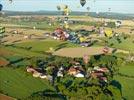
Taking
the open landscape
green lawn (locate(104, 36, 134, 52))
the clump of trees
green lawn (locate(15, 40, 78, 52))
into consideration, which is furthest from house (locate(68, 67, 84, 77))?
green lawn (locate(104, 36, 134, 52))

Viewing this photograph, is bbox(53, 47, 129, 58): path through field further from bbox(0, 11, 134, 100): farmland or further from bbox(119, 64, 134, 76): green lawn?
bbox(119, 64, 134, 76): green lawn

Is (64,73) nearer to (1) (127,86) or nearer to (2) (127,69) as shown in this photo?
(1) (127,86)

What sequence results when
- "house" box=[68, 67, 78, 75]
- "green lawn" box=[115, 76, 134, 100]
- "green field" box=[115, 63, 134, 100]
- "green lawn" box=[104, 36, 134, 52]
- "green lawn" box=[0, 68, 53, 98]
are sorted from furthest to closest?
"green lawn" box=[104, 36, 134, 52]
"house" box=[68, 67, 78, 75]
"green field" box=[115, 63, 134, 100]
"green lawn" box=[115, 76, 134, 100]
"green lawn" box=[0, 68, 53, 98]

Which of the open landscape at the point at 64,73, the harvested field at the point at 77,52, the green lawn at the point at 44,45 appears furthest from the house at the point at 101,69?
the green lawn at the point at 44,45

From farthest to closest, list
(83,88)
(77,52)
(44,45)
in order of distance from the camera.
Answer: (44,45) → (77,52) → (83,88)

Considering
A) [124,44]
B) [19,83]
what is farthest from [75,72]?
[124,44]

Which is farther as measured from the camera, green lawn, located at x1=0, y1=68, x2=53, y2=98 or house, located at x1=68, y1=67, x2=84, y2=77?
house, located at x1=68, y1=67, x2=84, y2=77

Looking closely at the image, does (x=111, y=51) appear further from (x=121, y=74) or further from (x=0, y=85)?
(x=0, y=85)
